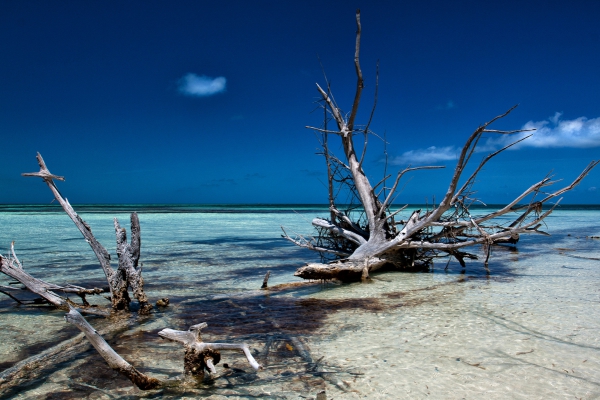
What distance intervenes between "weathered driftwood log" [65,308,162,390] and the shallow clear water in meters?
0.13

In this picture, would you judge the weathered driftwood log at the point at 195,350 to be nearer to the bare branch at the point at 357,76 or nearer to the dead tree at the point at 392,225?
the dead tree at the point at 392,225

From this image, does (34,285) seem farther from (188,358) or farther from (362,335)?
(362,335)

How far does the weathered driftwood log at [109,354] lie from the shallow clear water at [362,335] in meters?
0.13

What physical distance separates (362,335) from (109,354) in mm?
2544

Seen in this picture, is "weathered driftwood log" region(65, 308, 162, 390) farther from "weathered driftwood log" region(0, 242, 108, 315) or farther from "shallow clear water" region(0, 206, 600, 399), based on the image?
"weathered driftwood log" region(0, 242, 108, 315)

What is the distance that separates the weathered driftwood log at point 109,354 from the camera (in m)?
2.65

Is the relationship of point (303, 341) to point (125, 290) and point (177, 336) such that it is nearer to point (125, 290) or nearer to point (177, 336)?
point (177, 336)

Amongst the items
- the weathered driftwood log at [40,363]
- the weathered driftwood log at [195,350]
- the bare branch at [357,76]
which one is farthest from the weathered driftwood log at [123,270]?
the bare branch at [357,76]

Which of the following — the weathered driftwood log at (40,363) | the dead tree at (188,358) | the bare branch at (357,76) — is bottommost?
the weathered driftwood log at (40,363)

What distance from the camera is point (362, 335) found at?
430 cm

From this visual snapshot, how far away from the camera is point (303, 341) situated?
13.7 ft

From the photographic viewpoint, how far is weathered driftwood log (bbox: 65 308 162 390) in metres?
2.65

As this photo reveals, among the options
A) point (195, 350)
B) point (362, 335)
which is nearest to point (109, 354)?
point (195, 350)

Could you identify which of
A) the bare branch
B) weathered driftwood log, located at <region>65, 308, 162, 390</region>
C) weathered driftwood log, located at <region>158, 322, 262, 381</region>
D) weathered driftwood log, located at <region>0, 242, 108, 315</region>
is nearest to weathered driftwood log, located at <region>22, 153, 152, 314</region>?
weathered driftwood log, located at <region>0, 242, 108, 315</region>
